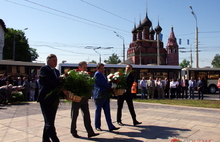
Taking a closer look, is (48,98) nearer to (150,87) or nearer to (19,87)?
(19,87)

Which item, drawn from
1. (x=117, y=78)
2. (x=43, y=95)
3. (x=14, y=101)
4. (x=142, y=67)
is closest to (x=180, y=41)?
(x=142, y=67)

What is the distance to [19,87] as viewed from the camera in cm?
1309

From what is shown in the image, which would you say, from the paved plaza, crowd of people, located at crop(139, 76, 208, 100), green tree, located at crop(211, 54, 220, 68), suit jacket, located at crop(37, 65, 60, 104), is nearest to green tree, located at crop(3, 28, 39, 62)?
crowd of people, located at crop(139, 76, 208, 100)

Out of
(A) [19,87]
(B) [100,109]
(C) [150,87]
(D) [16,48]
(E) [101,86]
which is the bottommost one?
(B) [100,109]

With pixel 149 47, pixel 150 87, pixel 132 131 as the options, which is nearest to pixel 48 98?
pixel 132 131

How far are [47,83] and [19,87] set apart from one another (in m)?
9.67

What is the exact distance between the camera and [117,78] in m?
6.19

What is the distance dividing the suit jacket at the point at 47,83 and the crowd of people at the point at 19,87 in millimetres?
8887

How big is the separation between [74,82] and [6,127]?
3.18m

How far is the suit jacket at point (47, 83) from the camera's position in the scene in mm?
4321

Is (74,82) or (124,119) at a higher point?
(74,82)

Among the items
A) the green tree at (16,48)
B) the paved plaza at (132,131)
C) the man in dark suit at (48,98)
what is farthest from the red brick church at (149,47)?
the man in dark suit at (48,98)

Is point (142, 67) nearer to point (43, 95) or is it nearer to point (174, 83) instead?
point (174, 83)

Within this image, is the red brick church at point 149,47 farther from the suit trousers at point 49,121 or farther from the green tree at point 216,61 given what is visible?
the suit trousers at point 49,121
